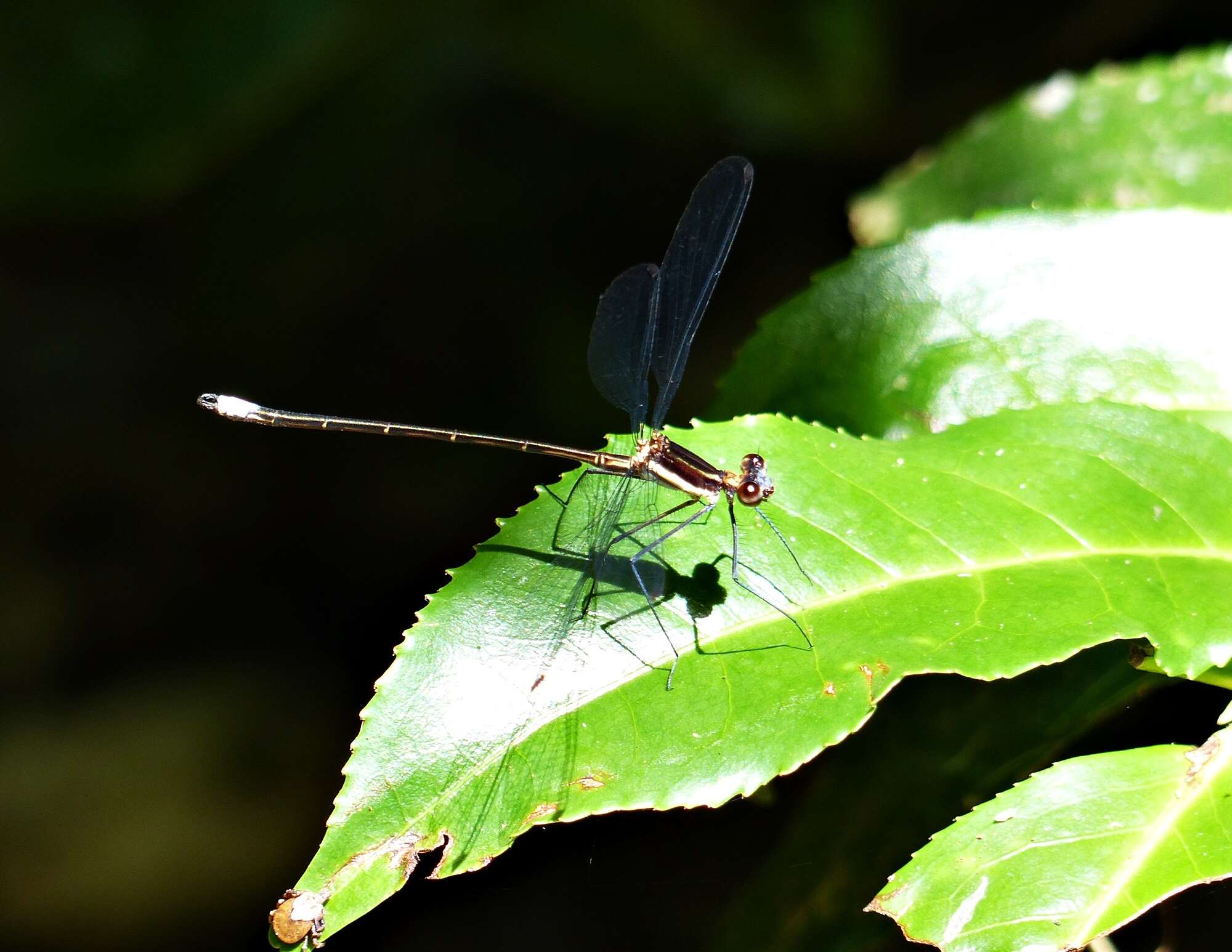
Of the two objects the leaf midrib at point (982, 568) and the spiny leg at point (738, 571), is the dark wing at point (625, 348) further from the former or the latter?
the leaf midrib at point (982, 568)

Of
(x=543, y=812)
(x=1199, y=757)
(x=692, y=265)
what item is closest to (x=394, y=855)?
(x=543, y=812)

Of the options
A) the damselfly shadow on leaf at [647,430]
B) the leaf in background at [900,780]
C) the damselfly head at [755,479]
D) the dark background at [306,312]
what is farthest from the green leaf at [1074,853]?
the dark background at [306,312]

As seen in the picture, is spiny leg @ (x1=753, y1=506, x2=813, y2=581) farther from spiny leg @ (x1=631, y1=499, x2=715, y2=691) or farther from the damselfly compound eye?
spiny leg @ (x1=631, y1=499, x2=715, y2=691)

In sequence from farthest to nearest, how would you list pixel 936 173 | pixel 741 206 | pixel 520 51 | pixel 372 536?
pixel 520 51 < pixel 372 536 < pixel 936 173 < pixel 741 206

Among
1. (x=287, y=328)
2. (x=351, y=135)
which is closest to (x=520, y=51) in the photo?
(x=351, y=135)

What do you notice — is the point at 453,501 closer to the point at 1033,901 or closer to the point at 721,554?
the point at 721,554

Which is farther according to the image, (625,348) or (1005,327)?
(625,348)

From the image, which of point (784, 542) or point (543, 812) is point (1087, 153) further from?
point (543, 812)
